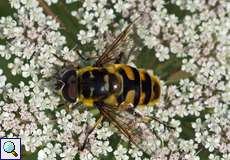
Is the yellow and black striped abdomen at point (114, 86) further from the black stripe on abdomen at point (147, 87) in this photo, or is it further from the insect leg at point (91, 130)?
the insect leg at point (91, 130)

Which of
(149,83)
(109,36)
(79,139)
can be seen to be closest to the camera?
(149,83)

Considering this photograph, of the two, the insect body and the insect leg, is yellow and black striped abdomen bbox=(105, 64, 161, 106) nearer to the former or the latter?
the insect body

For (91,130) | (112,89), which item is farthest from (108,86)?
(91,130)

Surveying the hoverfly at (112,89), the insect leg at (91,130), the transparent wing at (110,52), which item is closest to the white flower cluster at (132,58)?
the insect leg at (91,130)

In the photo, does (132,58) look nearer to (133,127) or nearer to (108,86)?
(133,127)

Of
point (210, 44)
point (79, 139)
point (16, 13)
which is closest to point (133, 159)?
point (79, 139)

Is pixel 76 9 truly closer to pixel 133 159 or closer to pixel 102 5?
pixel 102 5
